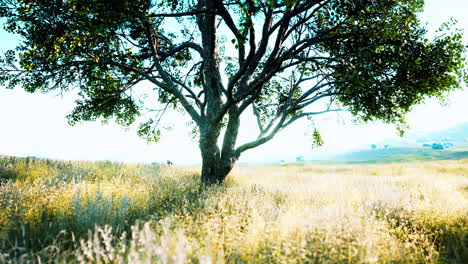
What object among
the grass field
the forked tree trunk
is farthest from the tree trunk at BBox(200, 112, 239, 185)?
the grass field

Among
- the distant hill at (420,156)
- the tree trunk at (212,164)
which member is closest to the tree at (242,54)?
the tree trunk at (212,164)

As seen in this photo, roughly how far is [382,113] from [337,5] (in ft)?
13.5

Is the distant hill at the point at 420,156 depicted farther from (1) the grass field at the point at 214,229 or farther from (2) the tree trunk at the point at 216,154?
(1) the grass field at the point at 214,229

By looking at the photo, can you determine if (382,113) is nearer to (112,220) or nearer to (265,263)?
(265,263)

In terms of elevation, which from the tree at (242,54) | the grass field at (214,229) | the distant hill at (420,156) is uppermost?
the tree at (242,54)

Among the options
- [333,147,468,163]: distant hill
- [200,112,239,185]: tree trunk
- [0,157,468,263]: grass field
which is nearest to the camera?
[0,157,468,263]: grass field

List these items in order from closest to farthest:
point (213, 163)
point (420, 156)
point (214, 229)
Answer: point (214, 229), point (213, 163), point (420, 156)

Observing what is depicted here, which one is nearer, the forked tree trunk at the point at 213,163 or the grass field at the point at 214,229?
the grass field at the point at 214,229

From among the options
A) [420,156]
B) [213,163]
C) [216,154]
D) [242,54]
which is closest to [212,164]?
[213,163]

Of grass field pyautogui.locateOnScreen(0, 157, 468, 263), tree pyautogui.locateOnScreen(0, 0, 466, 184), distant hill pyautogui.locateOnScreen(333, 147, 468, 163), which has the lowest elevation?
distant hill pyautogui.locateOnScreen(333, 147, 468, 163)

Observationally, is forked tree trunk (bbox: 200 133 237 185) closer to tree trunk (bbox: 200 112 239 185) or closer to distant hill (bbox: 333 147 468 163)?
tree trunk (bbox: 200 112 239 185)

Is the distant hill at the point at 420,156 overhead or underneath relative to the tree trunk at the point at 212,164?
underneath

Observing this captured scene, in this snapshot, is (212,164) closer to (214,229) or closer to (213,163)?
(213,163)

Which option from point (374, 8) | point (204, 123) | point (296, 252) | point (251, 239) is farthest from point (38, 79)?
point (374, 8)
